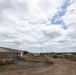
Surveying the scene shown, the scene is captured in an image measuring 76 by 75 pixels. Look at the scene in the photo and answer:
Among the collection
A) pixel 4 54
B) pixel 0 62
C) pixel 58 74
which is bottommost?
pixel 58 74

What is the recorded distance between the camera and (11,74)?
17625 mm

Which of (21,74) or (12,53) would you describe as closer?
(21,74)

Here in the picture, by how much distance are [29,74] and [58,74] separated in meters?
3.40

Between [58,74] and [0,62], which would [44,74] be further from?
[0,62]

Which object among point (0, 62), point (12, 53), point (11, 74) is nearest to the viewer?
point (11, 74)

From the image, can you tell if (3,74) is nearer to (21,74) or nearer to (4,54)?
(21,74)

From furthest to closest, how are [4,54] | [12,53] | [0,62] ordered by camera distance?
[12,53], [4,54], [0,62]

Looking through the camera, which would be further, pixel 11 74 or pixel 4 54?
pixel 4 54

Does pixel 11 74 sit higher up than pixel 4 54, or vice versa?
pixel 4 54

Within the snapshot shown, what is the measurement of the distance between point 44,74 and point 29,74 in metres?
1.75

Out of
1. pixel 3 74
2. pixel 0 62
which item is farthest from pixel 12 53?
pixel 3 74

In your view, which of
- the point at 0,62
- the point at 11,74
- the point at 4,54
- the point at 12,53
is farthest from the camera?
the point at 12,53

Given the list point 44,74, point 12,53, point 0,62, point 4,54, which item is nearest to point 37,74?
point 44,74

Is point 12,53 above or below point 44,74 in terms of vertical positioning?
above
